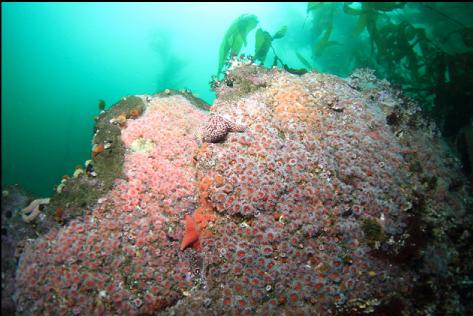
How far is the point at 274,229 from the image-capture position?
3.67 metres

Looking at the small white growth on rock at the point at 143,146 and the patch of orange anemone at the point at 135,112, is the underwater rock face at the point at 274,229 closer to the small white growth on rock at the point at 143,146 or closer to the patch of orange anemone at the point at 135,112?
the small white growth on rock at the point at 143,146

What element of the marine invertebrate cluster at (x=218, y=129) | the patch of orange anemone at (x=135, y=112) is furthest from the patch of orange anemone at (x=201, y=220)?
the patch of orange anemone at (x=135, y=112)

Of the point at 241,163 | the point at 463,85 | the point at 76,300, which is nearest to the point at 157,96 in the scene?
the point at 241,163

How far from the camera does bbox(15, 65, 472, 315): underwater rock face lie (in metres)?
3.43

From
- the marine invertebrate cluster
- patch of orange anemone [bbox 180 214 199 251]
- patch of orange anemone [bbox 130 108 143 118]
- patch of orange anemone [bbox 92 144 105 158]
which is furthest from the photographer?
patch of orange anemone [bbox 130 108 143 118]

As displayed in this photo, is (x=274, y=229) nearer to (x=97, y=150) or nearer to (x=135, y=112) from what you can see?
(x=97, y=150)

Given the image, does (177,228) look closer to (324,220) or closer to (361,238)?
(324,220)

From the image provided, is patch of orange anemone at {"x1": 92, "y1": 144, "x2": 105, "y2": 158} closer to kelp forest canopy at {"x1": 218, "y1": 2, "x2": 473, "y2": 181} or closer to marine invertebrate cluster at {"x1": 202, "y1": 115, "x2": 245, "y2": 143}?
marine invertebrate cluster at {"x1": 202, "y1": 115, "x2": 245, "y2": 143}

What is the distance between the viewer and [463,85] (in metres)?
6.85

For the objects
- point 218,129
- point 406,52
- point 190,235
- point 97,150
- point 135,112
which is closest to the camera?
point 190,235

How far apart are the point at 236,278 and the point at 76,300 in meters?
2.26

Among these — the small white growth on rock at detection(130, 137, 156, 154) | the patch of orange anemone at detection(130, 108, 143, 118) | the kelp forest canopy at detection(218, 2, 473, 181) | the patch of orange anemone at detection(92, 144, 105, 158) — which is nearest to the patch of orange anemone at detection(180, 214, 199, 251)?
the small white growth on rock at detection(130, 137, 156, 154)

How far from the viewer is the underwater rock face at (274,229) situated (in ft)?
11.3

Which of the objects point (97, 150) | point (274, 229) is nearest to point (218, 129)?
point (274, 229)
